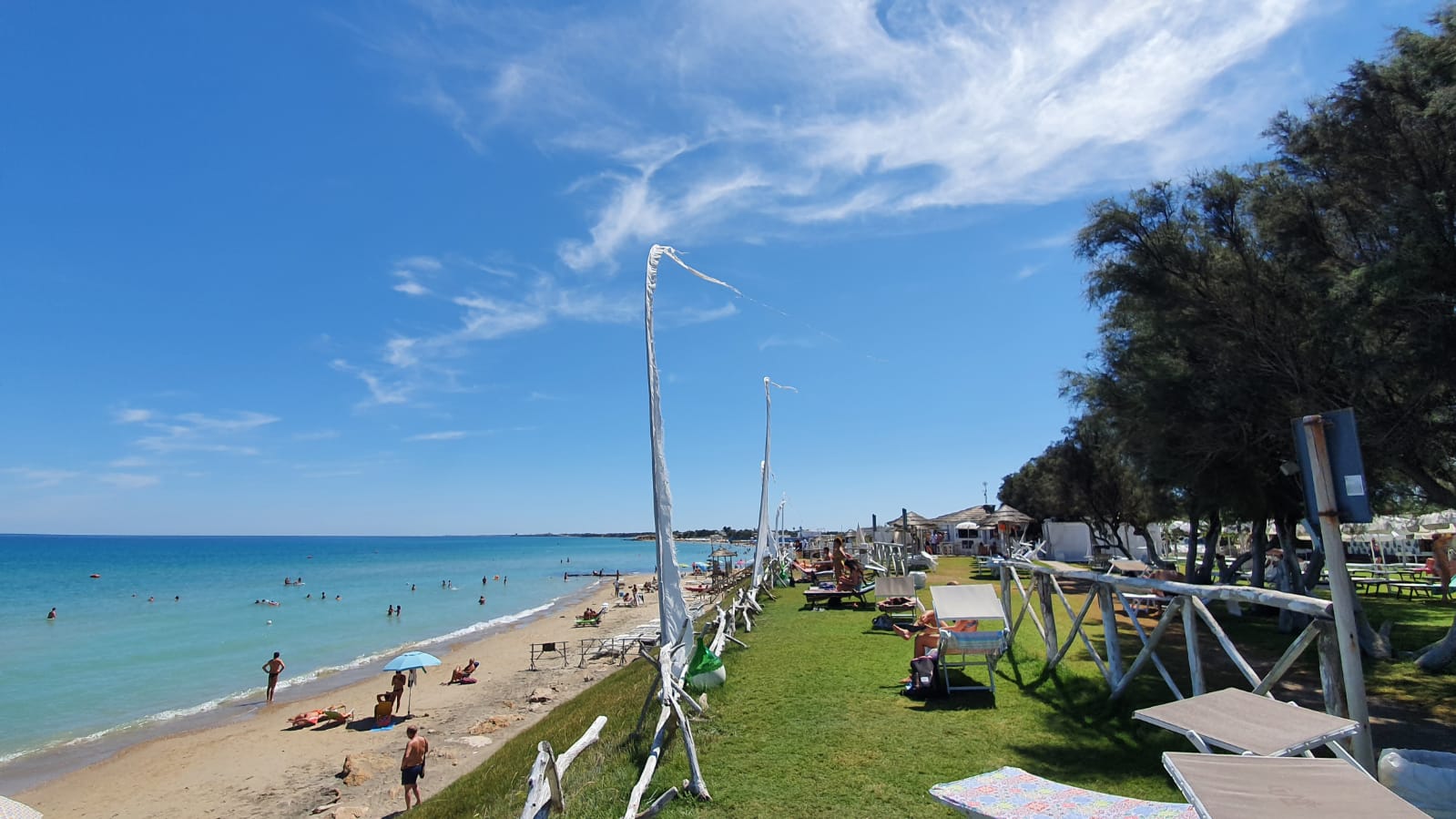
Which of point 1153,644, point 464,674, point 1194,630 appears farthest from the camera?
point 464,674

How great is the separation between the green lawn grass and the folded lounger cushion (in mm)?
1177

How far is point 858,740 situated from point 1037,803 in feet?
10.4

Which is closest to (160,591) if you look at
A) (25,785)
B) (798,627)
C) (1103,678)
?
(25,785)

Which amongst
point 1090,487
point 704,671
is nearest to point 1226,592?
point 704,671

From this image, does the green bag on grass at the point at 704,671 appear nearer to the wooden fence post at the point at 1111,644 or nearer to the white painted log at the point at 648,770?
the white painted log at the point at 648,770

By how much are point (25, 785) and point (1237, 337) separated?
2108 cm

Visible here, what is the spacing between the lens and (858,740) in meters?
6.74

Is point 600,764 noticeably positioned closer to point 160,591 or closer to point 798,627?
point 798,627

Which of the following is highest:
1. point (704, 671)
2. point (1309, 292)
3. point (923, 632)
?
point (1309, 292)

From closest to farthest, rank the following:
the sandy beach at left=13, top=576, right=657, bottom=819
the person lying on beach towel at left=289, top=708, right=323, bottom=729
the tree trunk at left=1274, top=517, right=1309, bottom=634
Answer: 1. the sandy beach at left=13, top=576, right=657, bottom=819
2. the tree trunk at left=1274, top=517, right=1309, bottom=634
3. the person lying on beach towel at left=289, top=708, right=323, bottom=729

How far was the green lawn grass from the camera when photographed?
5.51 m

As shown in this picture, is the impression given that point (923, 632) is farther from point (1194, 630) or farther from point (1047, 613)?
point (1194, 630)

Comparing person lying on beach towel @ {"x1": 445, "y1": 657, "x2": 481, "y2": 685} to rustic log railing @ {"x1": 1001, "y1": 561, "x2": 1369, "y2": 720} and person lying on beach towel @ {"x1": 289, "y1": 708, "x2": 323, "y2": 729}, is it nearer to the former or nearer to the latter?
person lying on beach towel @ {"x1": 289, "y1": 708, "x2": 323, "y2": 729}

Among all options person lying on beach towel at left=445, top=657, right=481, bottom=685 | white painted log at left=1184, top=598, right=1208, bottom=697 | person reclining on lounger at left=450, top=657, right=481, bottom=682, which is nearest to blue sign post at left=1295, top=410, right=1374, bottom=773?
white painted log at left=1184, top=598, right=1208, bottom=697
